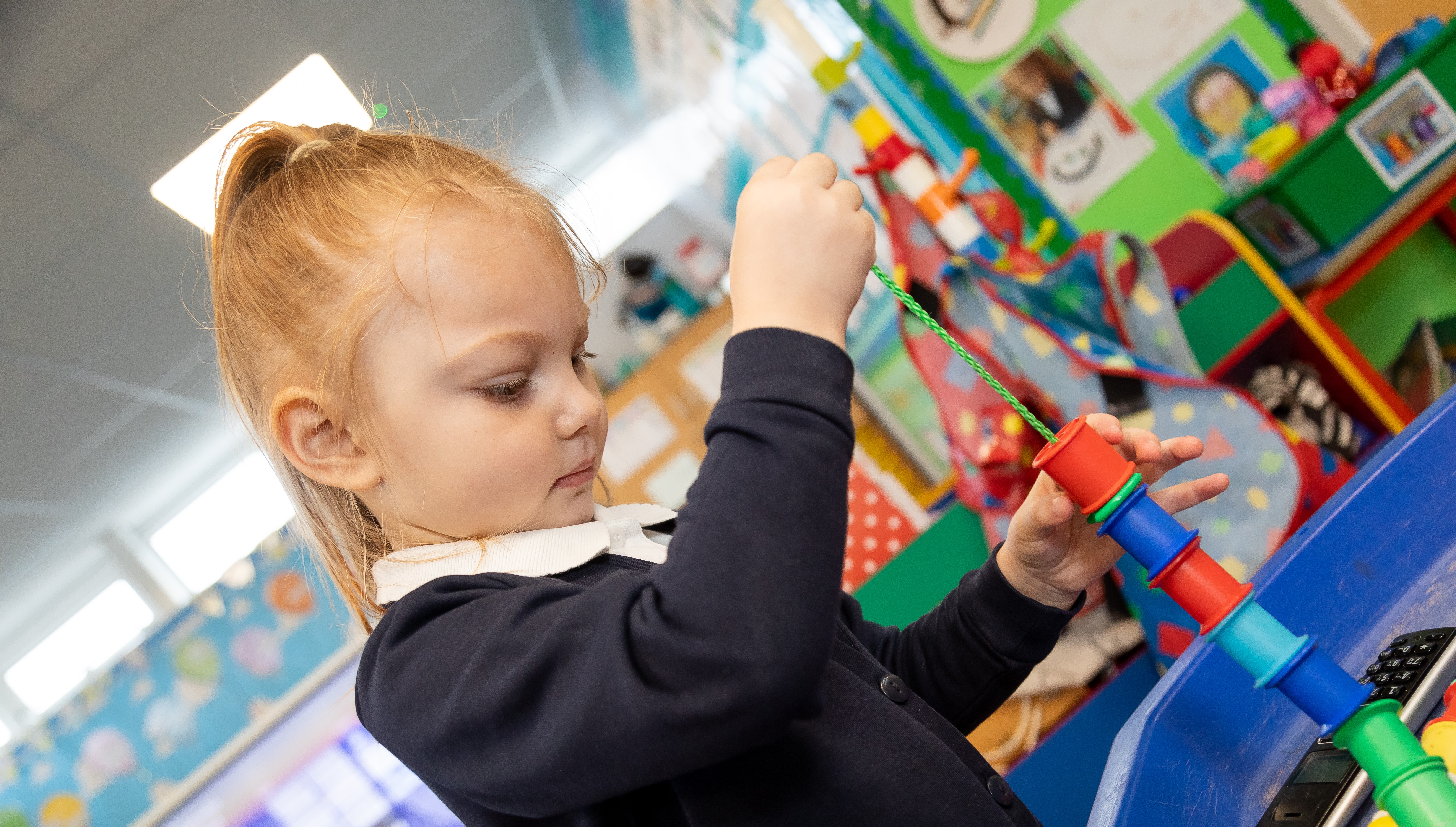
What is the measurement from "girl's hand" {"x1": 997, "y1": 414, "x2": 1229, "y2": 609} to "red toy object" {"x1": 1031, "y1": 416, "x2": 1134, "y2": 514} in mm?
83

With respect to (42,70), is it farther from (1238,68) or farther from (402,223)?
(1238,68)

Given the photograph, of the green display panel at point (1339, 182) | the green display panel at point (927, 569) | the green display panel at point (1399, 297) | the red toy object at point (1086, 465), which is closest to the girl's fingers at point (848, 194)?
the red toy object at point (1086, 465)

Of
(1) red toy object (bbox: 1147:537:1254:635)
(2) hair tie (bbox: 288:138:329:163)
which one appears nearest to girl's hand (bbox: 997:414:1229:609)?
(1) red toy object (bbox: 1147:537:1254:635)

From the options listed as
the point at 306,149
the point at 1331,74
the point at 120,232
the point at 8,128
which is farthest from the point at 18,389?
the point at 1331,74

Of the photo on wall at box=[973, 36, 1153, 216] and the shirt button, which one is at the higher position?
the photo on wall at box=[973, 36, 1153, 216]

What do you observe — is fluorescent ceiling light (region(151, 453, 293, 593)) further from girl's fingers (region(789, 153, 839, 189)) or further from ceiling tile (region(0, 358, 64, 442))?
girl's fingers (region(789, 153, 839, 189))

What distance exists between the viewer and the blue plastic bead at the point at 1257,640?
14.9 inches

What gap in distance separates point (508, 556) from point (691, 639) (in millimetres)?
190

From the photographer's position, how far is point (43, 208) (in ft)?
4.74

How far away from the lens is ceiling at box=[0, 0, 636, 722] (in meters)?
1.39

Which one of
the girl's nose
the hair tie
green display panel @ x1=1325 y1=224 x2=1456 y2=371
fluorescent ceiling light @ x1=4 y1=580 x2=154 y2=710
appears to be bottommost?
green display panel @ x1=1325 y1=224 x2=1456 y2=371

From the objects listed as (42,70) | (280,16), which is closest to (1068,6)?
(280,16)

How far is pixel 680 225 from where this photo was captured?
285 centimetres

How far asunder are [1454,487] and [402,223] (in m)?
0.68
